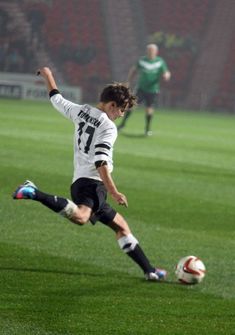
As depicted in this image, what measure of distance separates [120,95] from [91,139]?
18.5 inches

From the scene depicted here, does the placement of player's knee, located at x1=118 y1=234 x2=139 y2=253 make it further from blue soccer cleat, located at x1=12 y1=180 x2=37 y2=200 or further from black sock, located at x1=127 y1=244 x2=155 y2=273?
blue soccer cleat, located at x1=12 y1=180 x2=37 y2=200

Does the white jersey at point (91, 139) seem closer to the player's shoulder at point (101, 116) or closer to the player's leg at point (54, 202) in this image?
the player's shoulder at point (101, 116)

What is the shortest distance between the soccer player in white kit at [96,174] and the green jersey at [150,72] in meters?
18.7

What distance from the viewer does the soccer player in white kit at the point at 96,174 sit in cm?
969

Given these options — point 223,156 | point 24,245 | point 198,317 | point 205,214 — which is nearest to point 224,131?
point 223,156

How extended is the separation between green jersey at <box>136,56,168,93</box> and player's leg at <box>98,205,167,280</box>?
18.7 m

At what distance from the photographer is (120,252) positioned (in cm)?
1127

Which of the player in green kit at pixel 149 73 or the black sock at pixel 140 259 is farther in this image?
the player in green kit at pixel 149 73

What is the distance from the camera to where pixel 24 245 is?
36.5 feet

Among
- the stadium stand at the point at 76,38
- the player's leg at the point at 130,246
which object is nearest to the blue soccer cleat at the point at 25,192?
the player's leg at the point at 130,246

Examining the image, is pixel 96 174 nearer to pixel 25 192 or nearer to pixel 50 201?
pixel 50 201

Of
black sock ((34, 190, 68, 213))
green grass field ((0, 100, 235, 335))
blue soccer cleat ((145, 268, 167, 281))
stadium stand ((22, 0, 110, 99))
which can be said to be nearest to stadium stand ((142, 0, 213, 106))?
stadium stand ((22, 0, 110, 99))

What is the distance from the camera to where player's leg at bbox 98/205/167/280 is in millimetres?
9906

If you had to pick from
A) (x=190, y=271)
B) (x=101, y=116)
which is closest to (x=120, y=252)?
(x=190, y=271)
